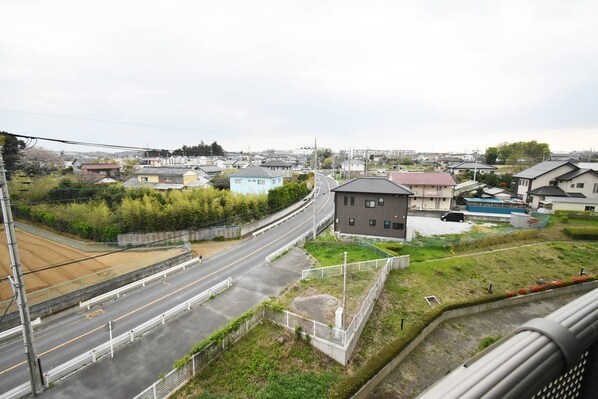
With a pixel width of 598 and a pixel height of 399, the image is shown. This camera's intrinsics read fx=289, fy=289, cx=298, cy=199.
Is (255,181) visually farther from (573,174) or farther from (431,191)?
(573,174)

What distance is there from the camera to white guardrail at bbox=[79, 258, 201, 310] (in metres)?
16.2

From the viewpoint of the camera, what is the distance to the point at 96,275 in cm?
1725

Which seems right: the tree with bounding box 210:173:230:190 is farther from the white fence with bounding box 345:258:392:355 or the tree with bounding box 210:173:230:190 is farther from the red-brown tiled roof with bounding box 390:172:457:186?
the white fence with bounding box 345:258:392:355

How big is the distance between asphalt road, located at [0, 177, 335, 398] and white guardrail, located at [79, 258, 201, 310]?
480 mm

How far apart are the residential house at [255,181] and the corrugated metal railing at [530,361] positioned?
39254 millimetres

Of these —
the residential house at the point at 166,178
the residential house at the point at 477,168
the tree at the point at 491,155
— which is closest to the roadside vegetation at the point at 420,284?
the residential house at the point at 166,178

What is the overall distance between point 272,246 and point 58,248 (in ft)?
59.3

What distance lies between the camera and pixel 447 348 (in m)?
13.3

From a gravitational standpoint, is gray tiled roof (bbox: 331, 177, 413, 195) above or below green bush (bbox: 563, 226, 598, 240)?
above

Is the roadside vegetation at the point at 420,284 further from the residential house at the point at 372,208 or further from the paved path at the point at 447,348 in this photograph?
the residential house at the point at 372,208

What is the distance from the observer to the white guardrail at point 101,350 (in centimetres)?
1003

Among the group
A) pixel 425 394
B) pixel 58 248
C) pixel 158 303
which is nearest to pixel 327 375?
pixel 158 303

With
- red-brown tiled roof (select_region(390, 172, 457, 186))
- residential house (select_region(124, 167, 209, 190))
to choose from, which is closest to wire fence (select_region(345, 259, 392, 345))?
red-brown tiled roof (select_region(390, 172, 457, 186))

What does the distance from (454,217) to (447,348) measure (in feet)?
71.5
